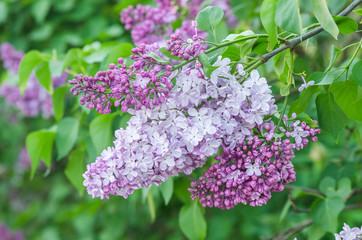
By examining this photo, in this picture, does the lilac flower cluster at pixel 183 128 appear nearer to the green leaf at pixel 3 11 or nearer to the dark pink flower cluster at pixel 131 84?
the dark pink flower cluster at pixel 131 84

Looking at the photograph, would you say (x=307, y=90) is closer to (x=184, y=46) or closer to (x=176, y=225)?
(x=184, y=46)

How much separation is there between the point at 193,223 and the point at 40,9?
1561 millimetres

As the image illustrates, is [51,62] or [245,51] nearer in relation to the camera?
[245,51]

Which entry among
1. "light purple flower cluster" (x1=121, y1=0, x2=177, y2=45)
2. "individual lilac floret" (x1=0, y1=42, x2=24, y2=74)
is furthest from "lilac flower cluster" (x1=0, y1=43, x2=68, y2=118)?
"light purple flower cluster" (x1=121, y1=0, x2=177, y2=45)

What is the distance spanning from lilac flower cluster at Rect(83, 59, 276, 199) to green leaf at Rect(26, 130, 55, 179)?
67cm

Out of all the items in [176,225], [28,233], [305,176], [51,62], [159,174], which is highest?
[159,174]

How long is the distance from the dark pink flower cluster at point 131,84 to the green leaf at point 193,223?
0.66m

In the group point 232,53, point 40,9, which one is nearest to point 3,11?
point 40,9

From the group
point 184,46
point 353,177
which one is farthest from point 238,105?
point 353,177

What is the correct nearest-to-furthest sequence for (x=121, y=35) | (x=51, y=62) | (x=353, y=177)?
(x=51, y=62), (x=353, y=177), (x=121, y=35)

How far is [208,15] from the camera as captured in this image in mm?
1009

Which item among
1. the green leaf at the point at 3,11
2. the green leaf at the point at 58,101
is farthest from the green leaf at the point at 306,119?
the green leaf at the point at 3,11

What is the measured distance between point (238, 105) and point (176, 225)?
1.91 m

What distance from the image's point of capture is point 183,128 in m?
0.81
